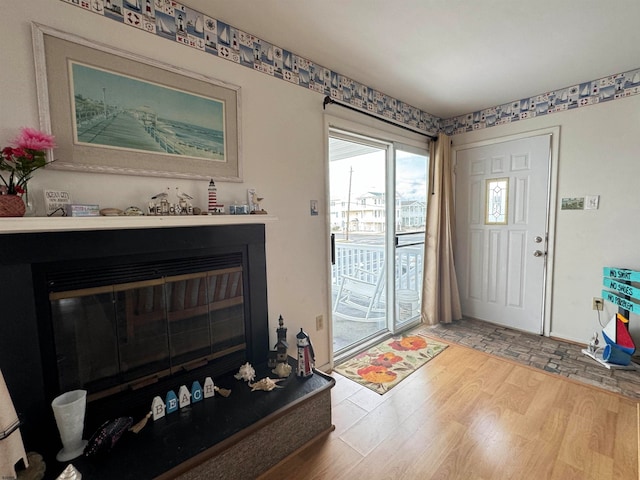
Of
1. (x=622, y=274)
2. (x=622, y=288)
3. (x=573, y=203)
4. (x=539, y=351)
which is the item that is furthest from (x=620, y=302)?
(x=573, y=203)

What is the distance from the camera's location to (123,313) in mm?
1494

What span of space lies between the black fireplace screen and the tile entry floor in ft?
7.28

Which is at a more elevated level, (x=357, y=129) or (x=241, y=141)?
(x=357, y=129)

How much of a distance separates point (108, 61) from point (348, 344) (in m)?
2.65

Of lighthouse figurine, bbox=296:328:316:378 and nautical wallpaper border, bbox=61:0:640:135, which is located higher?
nautical wallpaper border, bbox=61:0:640:135

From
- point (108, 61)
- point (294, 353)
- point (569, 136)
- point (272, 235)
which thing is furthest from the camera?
point (569, 136)

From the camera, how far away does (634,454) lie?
155 centimetres

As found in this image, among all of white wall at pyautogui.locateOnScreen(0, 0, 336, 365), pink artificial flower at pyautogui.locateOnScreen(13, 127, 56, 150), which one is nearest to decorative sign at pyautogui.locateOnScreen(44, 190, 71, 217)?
white wall at pyautogui.locateOnScreen(0, 0, 336, 365)

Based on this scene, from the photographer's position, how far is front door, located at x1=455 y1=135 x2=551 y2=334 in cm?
294

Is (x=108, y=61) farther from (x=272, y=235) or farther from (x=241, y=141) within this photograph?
(x=272, y=235)

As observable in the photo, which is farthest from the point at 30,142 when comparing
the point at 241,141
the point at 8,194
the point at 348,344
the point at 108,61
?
the point at 348,344

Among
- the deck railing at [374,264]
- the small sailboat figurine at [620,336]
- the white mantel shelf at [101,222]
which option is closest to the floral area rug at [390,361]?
the deck railing at [374,264]

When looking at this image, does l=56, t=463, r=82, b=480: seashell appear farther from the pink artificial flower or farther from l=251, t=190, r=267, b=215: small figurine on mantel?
l=251, t=190, r=267, b=215: small figurine on mantel

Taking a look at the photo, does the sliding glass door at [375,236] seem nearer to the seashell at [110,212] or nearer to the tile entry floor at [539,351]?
the tile entry floor at [539,351]
